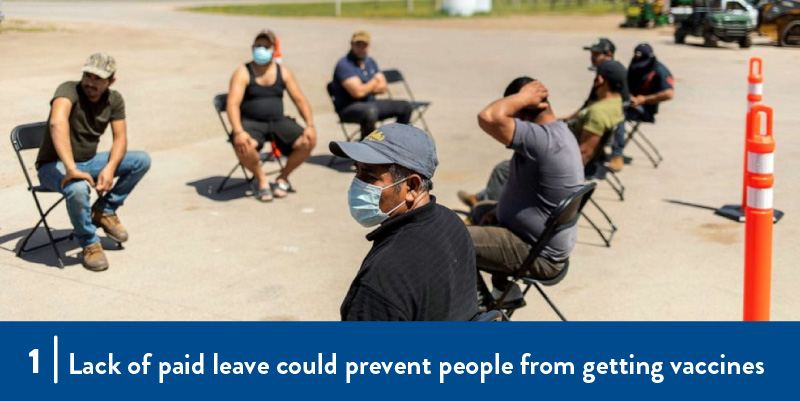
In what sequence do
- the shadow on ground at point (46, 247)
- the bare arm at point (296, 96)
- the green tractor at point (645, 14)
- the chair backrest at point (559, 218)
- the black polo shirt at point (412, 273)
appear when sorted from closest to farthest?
the black polo shirt at point (412, 273) < the chair backrest at point (559, 218) < the shadow on ground at point (46, 247) < the bare arm at point (296, 96) < the green tractor at point (645, 14)

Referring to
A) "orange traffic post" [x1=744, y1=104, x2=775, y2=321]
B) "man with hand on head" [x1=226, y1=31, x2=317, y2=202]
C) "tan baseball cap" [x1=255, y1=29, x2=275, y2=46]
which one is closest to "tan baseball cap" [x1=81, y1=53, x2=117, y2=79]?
"man with hand on head" [x1=226, y1=31, x2=317, y2=202]

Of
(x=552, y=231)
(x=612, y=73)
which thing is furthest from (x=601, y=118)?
(x=552, y=231)

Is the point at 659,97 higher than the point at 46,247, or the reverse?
the point at 659,97

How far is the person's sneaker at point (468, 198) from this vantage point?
28.2ft

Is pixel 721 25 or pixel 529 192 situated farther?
pixel 721 25

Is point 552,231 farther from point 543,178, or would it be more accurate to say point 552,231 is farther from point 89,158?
point 89,158

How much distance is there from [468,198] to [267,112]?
6.59ft

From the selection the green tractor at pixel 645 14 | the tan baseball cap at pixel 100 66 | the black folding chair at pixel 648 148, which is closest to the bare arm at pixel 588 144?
the black folding chair at pixel 648 148

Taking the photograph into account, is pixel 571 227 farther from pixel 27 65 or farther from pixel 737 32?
pixel 737 32

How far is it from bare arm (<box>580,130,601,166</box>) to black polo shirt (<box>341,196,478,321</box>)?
196 inches

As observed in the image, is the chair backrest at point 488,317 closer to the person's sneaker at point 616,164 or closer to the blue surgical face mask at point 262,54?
the blue surgical face mask at point 262,54

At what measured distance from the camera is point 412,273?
10.4 feet

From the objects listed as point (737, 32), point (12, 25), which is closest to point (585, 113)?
point (12, 25)

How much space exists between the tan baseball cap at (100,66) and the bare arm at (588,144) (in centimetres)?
360
